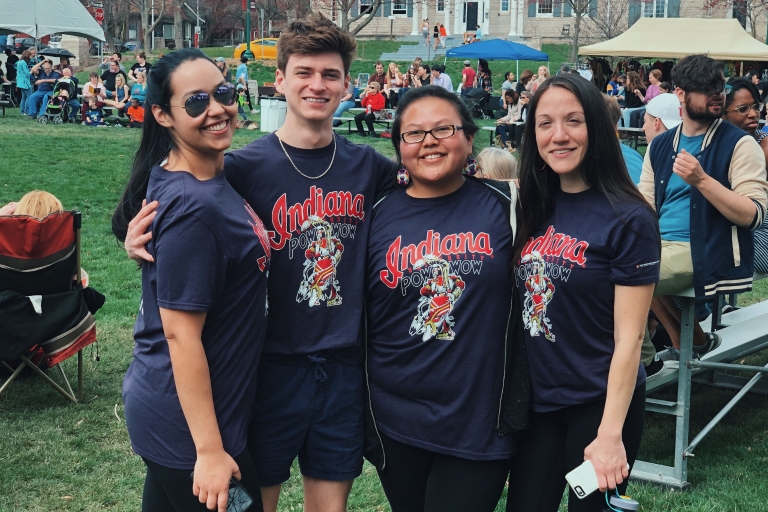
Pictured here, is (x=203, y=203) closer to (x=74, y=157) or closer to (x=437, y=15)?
(x=74, y=157)

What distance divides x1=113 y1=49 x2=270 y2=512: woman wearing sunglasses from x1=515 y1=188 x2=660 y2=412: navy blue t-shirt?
900 mm

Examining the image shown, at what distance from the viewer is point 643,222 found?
9.11ft

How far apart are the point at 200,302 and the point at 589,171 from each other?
134 centimetres

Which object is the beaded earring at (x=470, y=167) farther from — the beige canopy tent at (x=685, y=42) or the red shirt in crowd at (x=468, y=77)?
the red shirt in crowd at (x=468, y=77)

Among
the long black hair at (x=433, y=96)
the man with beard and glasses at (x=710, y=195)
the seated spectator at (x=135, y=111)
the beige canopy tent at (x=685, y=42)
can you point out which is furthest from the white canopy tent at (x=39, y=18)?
the long black hair at (x=433, y=96)

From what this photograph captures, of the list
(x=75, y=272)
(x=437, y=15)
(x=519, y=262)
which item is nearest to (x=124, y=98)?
(x=75, y=272)

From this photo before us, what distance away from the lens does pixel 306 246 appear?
2918 mm

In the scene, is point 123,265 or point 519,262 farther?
point 123,265

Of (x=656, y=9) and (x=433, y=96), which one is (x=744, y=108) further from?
(x=656, y=9)

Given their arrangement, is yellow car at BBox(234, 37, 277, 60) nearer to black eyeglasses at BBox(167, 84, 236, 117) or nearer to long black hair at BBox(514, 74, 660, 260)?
long black hair at BBox(514, 74, 660, 260)

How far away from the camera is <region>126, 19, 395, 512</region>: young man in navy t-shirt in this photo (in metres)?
2.90

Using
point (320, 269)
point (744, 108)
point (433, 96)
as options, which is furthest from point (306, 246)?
point (744, 108)

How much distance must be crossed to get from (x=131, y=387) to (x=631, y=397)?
157 centimetres

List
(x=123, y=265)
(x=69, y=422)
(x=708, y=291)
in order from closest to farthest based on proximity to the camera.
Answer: (x=708, y=291) < (x=69, y=422) < (x=123, y=265)
